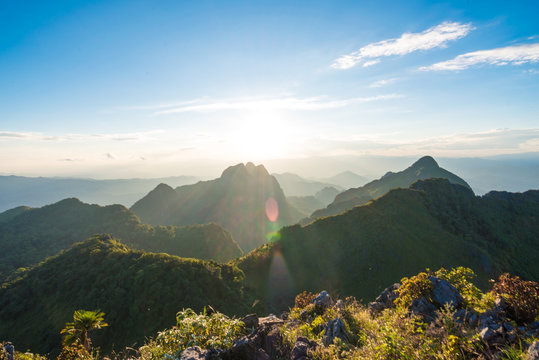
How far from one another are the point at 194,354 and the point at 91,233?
123 meters

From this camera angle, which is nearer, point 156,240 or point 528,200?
point 528,200

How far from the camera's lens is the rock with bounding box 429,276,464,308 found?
8.96 meters

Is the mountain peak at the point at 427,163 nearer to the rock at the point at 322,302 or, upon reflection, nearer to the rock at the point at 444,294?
the rock at the point at 322,302

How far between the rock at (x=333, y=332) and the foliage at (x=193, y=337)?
342 centimetres

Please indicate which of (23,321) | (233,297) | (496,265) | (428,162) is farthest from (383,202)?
(428,162)

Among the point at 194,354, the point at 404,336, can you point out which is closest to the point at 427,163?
the point at 404,336

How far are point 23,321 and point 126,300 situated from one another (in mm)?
18586

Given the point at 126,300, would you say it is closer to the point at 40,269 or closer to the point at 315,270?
the point at 40,269

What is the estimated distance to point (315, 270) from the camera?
1725 inches

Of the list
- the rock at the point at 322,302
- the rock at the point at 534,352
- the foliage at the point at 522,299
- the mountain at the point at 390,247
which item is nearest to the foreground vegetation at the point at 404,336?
the foliage at the point at 522,299

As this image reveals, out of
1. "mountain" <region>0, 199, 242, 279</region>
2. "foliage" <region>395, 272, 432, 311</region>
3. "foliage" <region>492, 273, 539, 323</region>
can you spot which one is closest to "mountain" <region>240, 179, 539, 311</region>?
"foliage" <region>395, 272, 432, 311</region>

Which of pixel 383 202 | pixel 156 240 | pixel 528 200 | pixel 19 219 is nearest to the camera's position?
pixel 383 202

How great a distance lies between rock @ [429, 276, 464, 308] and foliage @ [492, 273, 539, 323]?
6.76 ft

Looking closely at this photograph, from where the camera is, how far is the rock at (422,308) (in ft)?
29.1
